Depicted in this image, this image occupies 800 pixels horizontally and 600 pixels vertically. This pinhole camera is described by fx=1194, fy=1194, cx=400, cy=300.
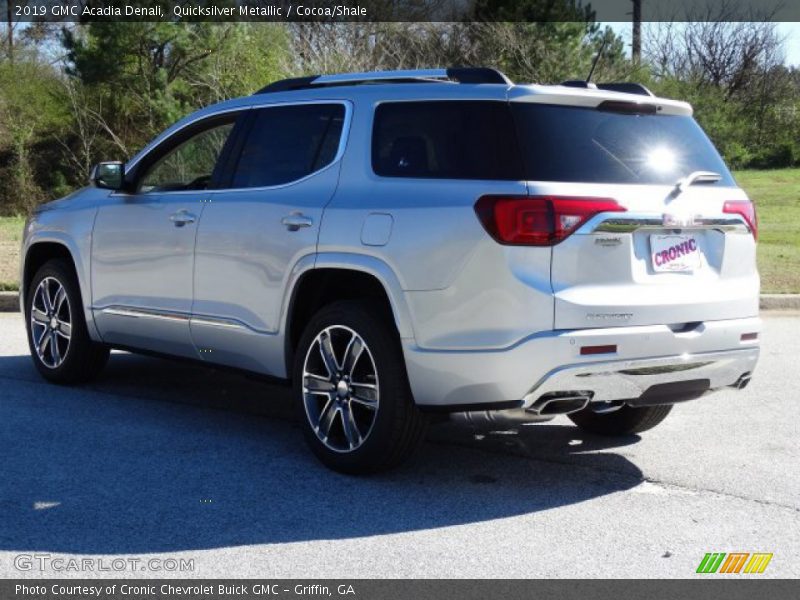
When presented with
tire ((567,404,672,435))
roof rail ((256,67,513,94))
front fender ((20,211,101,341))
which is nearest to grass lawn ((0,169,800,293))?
front fender ((20,211,101,341))

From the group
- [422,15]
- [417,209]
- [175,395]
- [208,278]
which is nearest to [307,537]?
[417,209]

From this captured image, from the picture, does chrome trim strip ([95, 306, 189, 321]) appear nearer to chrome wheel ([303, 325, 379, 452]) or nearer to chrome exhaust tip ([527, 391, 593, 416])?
chrome wheel ([303, 325, 379, 452])

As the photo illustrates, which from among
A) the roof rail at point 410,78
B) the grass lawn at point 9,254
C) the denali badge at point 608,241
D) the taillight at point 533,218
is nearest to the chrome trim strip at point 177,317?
the roof rail at point 410,78

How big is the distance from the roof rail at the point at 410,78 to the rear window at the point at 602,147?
0.91ft

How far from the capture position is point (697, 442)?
21.7 ft

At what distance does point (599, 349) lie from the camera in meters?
5.18

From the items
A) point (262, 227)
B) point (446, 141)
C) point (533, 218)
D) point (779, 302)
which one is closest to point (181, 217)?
point (262, 227)

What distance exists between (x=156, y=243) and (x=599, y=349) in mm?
2995

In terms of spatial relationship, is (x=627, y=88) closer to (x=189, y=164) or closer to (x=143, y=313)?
(x=189, y=164)

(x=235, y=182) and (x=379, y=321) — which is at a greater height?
(x=235, y=182)

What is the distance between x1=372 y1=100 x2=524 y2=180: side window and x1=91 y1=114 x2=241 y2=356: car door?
4.59 ft

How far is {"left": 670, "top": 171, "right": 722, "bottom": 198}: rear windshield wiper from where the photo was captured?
220 inches
